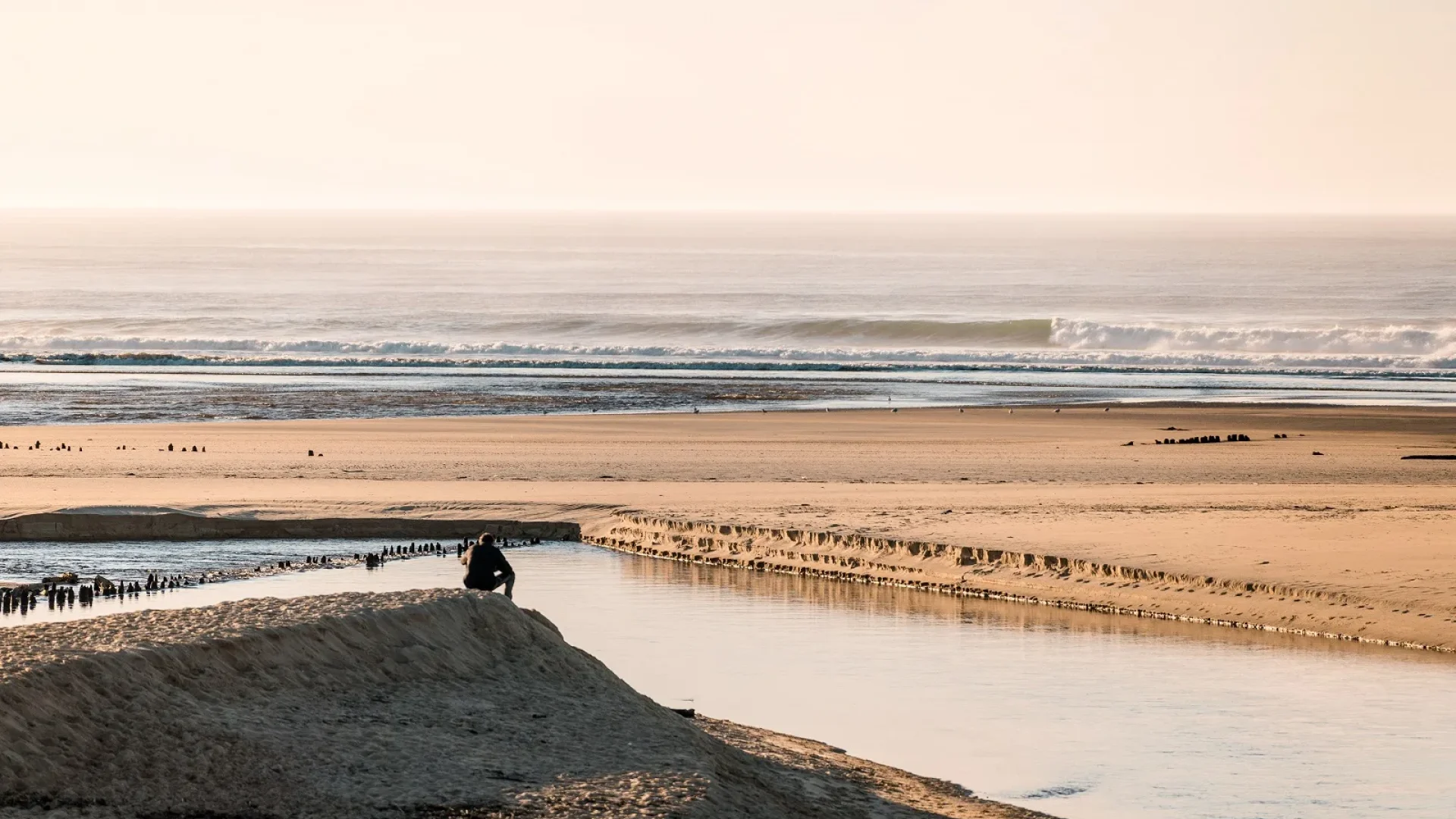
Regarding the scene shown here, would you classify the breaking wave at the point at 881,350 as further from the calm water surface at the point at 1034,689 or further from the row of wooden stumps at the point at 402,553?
the calm water surface at the point at 1034,689

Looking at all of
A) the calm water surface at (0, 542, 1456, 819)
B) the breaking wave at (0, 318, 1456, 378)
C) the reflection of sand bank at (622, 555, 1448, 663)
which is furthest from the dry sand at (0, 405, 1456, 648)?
the breaking wave at (0, 318, 1456, 378)

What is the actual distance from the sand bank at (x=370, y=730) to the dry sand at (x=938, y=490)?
10289mm

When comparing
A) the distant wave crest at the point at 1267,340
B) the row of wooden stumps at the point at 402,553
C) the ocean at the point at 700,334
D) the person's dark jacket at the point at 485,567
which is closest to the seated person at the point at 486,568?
the person's dark jacket at the point at 485,567

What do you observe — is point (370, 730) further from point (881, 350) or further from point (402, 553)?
point (881, 350)

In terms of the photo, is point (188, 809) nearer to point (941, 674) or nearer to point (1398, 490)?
point (941, 674)

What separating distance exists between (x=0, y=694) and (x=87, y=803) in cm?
90

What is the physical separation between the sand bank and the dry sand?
10289 millimetres

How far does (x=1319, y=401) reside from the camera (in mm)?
52969

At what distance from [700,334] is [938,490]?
204ft

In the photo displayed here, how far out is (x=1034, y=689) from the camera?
17.3 metres

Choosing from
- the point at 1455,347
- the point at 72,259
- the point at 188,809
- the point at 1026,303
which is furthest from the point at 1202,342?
the point at 72,259

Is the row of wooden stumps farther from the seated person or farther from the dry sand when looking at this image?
the seated person

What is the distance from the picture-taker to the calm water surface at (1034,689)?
13.8 metres

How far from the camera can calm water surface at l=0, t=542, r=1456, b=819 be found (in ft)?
45.3
